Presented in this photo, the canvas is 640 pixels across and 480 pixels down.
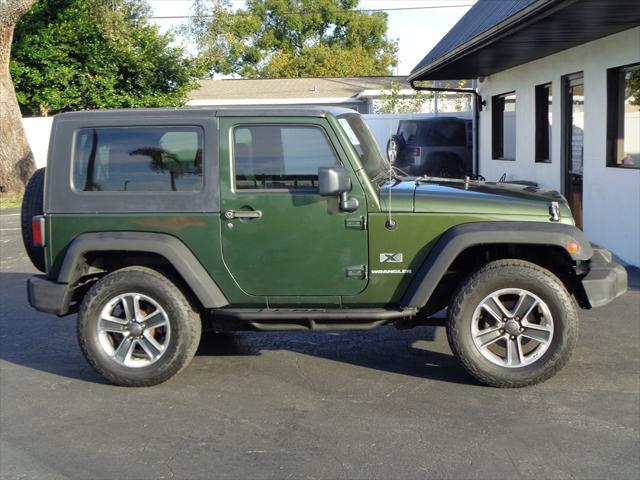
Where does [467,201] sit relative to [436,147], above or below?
below

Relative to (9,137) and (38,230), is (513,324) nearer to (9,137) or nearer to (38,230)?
(38,230)

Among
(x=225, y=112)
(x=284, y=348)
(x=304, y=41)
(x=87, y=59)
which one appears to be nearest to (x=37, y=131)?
(x=87, y=59)

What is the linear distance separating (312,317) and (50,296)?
1900 millimetres

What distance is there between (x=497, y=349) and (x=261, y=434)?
2036mm

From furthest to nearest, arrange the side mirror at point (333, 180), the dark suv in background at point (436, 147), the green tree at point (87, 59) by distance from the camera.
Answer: the green tree at point (87, 59) → the dark suv in background at point (436, 147) → the side mirror at point (333, 180)

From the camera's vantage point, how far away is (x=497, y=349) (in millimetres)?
6133

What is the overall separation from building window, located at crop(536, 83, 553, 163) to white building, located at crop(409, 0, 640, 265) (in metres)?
0.02

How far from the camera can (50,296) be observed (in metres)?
5.97

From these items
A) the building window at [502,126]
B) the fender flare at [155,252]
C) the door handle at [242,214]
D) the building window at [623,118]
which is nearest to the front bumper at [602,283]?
the door handle at [242,214]

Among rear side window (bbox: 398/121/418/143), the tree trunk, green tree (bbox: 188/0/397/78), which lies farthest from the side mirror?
green tree (bbox: 188/0/397/78)

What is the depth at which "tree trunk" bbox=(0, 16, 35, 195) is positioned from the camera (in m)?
21.2

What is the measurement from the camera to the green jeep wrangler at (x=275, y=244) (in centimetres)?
571

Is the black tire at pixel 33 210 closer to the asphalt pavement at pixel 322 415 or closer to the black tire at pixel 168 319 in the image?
the black tire at pixel 168 319

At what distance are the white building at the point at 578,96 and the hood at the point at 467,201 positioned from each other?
11.6 feet
